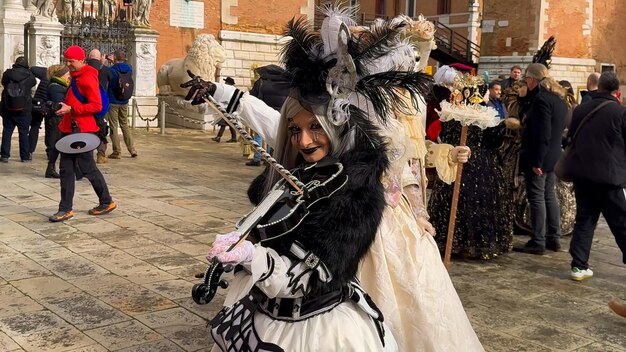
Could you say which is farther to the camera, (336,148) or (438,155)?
(438,155)

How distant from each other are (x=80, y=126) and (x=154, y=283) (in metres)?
2.75

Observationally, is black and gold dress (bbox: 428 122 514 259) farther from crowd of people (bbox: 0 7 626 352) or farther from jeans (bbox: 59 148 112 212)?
jeans (bbox: 59 148 112 212)

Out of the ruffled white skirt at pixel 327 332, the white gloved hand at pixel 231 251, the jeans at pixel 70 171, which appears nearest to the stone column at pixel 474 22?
the jeans at pixel 70 171

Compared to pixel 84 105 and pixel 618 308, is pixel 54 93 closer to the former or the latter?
pixel 84 105

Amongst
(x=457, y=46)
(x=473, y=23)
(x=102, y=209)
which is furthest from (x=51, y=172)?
(x=473, y=23)

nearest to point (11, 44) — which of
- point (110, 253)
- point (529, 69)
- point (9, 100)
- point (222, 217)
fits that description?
point (9, 100)

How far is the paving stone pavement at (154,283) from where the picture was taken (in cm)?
422

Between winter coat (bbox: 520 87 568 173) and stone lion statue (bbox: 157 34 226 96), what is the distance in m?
10.9

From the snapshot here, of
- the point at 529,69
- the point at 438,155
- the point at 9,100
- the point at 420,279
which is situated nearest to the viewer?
the point at 420,279

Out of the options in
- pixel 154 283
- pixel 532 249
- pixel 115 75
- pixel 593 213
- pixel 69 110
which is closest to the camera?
pixel 154 283

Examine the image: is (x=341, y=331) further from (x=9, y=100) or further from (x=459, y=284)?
(x=9, y=100)

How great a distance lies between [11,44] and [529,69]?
11.1 meters

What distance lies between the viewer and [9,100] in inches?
410

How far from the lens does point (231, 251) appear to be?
6.83 ft
